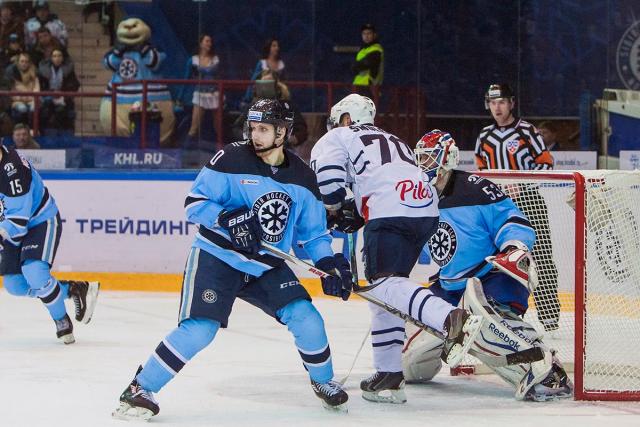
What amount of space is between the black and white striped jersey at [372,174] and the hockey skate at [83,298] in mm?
1940

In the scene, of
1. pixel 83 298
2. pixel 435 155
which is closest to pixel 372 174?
pixel 435 155

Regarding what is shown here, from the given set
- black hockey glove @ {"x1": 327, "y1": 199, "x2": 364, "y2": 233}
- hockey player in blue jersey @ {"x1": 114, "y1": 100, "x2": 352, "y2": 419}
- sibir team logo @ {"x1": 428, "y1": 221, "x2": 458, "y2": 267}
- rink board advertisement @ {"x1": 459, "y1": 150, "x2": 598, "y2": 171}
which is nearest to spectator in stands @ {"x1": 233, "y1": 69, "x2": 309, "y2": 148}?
rink board advertisement @ {"x1": 459, "y1": 150, "x2": 598, "y2": 171}

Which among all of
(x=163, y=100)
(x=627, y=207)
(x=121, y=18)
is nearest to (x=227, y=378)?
(x=627, y=207)

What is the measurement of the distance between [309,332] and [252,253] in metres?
0.31

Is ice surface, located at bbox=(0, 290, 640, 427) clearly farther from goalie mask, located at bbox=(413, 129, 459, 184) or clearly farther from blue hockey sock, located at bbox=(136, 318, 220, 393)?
goalie mask, located at bbox=(413, 129, 459, 184)

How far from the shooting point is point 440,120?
877 cm

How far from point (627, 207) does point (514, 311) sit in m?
0.54

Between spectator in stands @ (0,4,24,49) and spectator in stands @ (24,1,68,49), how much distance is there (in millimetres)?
44

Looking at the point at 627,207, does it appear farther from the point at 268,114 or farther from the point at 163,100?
the point at 163,100

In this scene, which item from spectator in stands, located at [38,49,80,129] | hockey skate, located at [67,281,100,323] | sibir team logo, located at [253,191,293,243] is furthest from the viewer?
spectator in stands, located at [38,49,80,129]

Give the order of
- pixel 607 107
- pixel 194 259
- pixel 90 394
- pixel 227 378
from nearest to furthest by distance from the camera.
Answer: pixel 194 259 < pixel 90 394 < pixel 227 378 < pixel 607 107

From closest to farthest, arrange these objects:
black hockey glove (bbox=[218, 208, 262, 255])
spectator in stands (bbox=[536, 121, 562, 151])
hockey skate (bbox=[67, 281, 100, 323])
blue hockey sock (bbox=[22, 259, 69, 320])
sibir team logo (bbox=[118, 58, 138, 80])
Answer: black hockey glove (bbox=[218, 208, 262, 255]) → blue hockey sock (bbox=[22, 259, 69, 320]) → hockey skate (bbox=[67, 281, 100, 323]) → spectator in stands (bbox=[536, 121, 562, 151]) → sibir team logo (bbox=[118, 58, 138, 80])

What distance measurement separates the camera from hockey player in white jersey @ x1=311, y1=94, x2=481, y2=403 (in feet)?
14.1

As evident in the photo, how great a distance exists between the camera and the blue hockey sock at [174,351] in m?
3.93
